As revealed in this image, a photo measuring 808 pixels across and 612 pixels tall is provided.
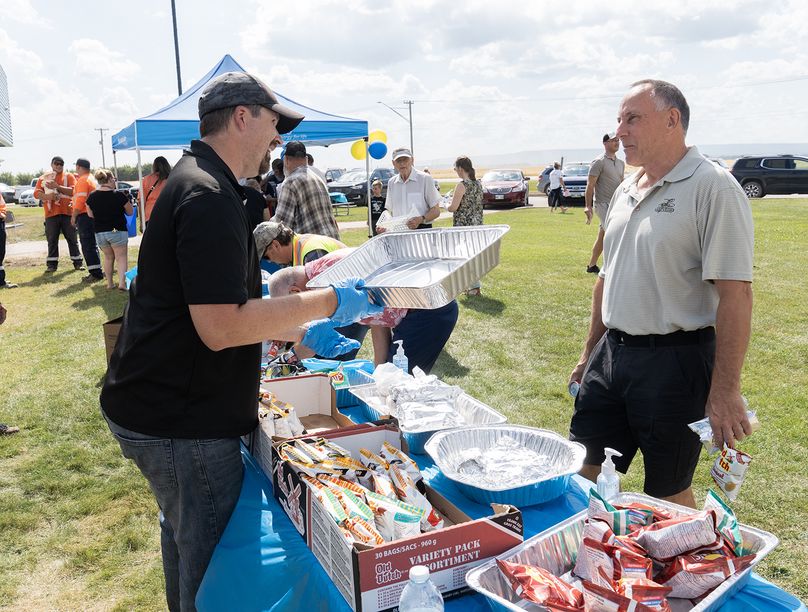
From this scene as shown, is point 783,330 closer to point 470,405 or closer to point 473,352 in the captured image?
point 473,352

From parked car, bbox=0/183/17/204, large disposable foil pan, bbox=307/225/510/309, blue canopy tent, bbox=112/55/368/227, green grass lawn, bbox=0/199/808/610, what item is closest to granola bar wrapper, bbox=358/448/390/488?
large disposable foil pan, bbox=307/225/510/309

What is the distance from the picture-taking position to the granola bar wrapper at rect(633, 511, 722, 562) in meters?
1.25

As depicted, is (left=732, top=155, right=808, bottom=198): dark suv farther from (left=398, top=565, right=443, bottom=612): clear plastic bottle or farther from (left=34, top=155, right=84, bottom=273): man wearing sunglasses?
(left=398, top=565, right=443, bottom=612): clear plastic bottle

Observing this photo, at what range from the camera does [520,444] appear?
2002 mm

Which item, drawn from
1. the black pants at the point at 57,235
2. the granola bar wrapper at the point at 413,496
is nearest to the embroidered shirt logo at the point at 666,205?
the granola bar wrapper at the point at 413,496

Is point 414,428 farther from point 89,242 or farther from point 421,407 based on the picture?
point 89,242

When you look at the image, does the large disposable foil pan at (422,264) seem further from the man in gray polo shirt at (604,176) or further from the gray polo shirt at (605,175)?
the gray polo shirt at (605,175)

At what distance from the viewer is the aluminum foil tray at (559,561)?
47.3 inches

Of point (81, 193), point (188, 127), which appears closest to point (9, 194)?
point (81, 193)

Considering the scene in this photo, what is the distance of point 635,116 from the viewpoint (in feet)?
7.04

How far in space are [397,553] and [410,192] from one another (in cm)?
555

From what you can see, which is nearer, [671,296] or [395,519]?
[395,519]

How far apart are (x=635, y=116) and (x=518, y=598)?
5.37ft

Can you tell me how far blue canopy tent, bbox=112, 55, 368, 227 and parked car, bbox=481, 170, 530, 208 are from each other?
457 inches
